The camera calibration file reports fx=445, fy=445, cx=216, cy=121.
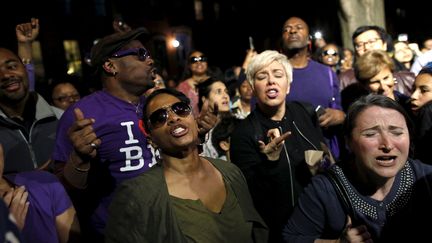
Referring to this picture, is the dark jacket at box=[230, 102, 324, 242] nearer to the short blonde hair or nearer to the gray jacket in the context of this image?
the short blonde hair

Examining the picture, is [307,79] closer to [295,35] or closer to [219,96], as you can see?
[295,35]

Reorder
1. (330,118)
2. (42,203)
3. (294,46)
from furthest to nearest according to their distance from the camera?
1. (294,46)
2. (330,118)
3. (42,203)

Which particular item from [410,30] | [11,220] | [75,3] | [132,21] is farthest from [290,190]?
[410,30]

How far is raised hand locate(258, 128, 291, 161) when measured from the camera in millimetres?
3023

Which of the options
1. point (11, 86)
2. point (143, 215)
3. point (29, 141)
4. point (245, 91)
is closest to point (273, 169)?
point (143, 215)

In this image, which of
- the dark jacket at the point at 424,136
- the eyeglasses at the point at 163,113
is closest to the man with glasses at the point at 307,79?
the dark jacket at the point at 424,136

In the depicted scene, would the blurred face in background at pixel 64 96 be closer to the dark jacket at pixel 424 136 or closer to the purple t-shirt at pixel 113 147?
the purple t-shirt at pixel 113 147

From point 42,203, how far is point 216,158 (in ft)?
4.60

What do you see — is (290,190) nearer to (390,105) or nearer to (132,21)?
(390,105)

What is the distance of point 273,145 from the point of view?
3.04 meters

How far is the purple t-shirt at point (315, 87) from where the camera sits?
14.2 ft

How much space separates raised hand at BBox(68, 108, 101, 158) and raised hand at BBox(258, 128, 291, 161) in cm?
116

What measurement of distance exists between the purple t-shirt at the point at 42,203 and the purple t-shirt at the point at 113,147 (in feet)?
1.55

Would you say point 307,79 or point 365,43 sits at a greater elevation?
point 365,43
